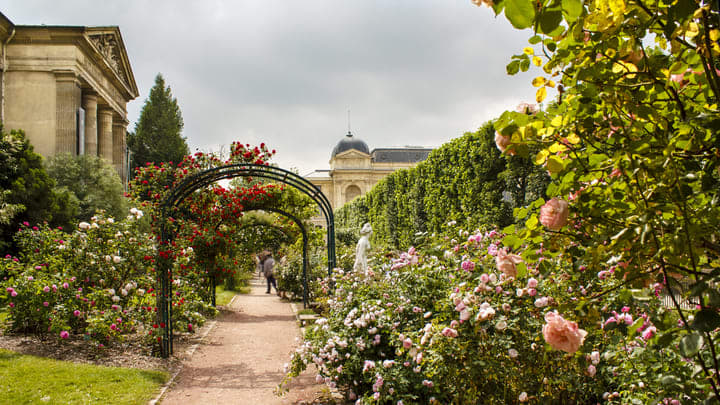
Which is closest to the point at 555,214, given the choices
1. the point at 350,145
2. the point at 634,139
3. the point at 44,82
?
the point at 634,139

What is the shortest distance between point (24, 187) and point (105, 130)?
40.5 feet

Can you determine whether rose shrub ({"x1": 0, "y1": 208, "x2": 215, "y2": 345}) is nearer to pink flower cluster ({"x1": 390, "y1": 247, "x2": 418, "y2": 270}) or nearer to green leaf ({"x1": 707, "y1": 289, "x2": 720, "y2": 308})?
pink flower cluster ({"x1": 390, "y1": 247, "x2": 418, "y2": 270})

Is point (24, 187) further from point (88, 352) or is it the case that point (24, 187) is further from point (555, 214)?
point (555, 214)

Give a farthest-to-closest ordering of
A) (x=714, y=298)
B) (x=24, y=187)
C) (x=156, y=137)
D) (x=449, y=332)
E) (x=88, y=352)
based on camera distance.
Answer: (x=156, y=137) → (x=24, y=187) → (x=88, y=352) → (x=449, y=332) → (x=714, y=298)

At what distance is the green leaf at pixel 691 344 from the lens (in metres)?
1.02

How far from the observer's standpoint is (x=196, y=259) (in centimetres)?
1052

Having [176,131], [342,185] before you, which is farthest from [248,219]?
[342,185]

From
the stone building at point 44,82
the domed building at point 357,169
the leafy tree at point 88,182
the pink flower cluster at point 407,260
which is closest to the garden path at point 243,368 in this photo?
the pink flower cluster at point 407,260

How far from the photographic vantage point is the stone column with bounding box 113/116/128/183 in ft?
80.2

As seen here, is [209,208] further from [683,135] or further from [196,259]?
[683,135]

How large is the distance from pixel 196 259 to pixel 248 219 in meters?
2.28

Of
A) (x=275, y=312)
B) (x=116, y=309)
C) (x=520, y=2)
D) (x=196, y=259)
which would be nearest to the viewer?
(x=520, y=2)

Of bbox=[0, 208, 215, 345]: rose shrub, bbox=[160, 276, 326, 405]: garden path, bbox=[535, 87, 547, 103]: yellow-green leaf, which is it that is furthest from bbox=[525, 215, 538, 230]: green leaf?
bbox=[0, 208, 215, 345]: rose shrub

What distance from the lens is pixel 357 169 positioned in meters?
50.9
